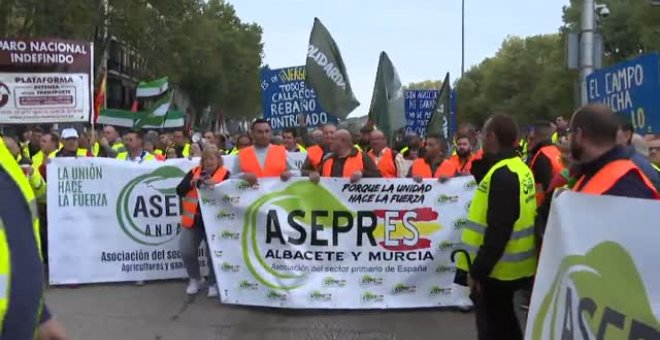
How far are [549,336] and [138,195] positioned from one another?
6322mm

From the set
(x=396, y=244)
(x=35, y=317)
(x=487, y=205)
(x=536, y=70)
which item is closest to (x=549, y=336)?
(x=487, y=205)

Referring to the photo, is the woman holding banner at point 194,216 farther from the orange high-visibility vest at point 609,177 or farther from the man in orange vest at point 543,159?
the orange high-visibility vest at point 609,177

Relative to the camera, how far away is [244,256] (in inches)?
297

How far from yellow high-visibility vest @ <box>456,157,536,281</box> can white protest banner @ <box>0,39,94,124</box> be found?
9755 millimetres

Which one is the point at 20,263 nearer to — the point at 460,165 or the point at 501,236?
the point at 501,236

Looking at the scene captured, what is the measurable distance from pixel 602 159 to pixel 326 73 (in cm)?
770

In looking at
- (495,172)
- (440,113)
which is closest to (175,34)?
(440,113)

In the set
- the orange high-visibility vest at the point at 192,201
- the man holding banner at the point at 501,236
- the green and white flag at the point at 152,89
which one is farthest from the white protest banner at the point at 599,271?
the green and white flag at the point at 152,89

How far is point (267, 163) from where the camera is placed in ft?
26.2

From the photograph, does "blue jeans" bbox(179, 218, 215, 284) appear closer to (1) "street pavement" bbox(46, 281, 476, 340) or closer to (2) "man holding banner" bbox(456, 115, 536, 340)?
(1) "street pavement" bbox(46, 281, 476, 340)

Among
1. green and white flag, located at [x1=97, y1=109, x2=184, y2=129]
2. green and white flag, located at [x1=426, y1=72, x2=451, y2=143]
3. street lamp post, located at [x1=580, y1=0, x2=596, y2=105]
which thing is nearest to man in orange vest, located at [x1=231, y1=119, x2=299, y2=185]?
green and white flag, located at [x1=426, y1=72, x2=451, y2=143]

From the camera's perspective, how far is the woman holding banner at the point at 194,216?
8070mm

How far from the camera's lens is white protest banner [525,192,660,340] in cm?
258

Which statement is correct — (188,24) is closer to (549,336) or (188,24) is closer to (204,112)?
(204,112)
